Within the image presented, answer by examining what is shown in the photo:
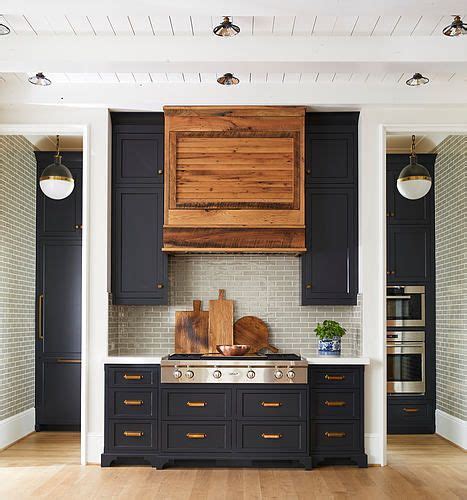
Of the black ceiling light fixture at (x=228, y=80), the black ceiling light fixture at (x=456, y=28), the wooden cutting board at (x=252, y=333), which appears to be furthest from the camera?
the wooden cutting board at (x=252, y=333)

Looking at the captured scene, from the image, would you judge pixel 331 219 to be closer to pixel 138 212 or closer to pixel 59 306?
pixel 138 212

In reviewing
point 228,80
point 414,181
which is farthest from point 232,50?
point 414,181

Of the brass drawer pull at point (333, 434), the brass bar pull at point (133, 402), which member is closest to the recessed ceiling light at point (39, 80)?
the brass bar pull at point (133, 402)

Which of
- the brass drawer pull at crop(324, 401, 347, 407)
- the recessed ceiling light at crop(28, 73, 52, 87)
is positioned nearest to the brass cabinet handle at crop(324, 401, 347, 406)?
the brass drawer pull at crop(324, 401, 347, 407)

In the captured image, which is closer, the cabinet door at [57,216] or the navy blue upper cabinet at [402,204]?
the navy blue upper cabinet at [402,204]

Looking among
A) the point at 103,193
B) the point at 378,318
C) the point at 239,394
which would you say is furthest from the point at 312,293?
the point at 103,193

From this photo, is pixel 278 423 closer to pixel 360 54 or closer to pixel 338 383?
pixel 338 383

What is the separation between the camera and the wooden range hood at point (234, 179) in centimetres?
627

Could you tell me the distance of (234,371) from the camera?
6016 mm

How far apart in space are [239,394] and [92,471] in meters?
1.23

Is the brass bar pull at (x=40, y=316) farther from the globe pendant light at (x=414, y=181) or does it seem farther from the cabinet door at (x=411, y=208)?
the globe pendant light at (x=414, y=181)

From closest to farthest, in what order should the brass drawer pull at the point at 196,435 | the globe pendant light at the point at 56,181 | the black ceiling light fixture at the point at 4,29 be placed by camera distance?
the black ceiling light fixture at the point at 4,29
the brass drawer pull at the point at 196,435
the globe pendant light at the point at 56,181

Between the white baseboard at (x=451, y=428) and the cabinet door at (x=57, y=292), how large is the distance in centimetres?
367

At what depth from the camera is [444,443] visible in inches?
287
